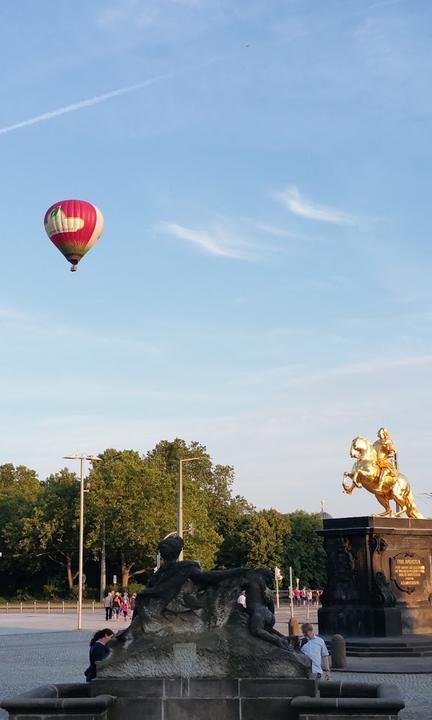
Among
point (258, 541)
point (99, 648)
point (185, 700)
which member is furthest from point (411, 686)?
point (258, 541)

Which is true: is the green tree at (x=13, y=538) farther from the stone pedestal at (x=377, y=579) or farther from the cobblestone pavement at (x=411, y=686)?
the cobblestone pavement at (x=411, y=686)

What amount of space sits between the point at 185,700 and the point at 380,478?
18.2 m

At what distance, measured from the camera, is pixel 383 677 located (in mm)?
19688

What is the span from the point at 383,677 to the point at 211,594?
34.6 feet

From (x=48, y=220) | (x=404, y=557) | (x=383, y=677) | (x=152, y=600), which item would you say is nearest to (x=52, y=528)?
(x=48, y=220)

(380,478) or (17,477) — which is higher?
(17,477)

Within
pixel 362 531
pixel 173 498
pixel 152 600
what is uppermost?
pixel 173 498

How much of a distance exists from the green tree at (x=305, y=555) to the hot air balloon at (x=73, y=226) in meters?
62.7

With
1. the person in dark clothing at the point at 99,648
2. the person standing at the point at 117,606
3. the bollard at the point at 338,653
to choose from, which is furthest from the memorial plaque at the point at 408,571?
the person standing at the point at 117,606

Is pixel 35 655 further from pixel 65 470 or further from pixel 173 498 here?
pixel 65 470

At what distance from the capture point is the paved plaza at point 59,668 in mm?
16922

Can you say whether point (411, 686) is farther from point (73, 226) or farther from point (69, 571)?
point (69, 571)

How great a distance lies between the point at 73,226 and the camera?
1347 inches

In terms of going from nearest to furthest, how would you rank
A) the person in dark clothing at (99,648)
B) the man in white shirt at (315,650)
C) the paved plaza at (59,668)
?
the person in dark clothing at (99,648)
the man in white shirt at (315,650)
the paved plaza at (59,668)
